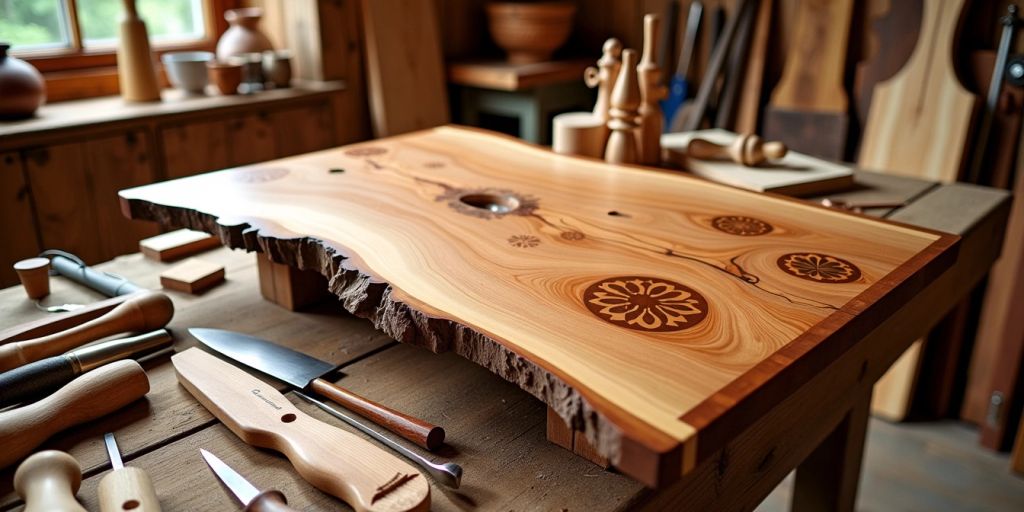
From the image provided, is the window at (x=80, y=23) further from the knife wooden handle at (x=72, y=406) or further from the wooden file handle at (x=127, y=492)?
the wooden file handle at (x=127, y=492)

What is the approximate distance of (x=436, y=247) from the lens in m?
1.06

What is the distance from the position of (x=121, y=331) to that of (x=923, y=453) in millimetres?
2309

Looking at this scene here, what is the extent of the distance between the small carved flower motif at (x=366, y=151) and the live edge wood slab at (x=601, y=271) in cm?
8

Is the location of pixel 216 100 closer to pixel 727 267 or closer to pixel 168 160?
pixel 168 160

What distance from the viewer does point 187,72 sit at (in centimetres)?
243

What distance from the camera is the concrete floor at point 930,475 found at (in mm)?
2133

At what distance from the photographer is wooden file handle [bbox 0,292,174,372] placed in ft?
3.22

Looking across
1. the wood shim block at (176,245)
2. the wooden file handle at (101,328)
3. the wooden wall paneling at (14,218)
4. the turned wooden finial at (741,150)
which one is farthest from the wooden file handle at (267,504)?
the wooden wall paneling at (14,218)

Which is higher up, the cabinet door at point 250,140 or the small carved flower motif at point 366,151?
the small carved flower motif at point 366,151

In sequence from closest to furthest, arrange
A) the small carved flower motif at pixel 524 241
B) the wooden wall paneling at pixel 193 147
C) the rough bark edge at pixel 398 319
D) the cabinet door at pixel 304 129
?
the rough bark edge at pixel 398 319 → the small carved flower motif at pixel 524 241 → the wooden wall paneling at pixel 193 147 → the cabinet door at pixel 304 129

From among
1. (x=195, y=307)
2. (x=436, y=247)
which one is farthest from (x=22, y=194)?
(x=436, y=247)

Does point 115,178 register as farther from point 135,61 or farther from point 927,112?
point 927,112

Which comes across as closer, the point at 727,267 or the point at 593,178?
the point at 727,267

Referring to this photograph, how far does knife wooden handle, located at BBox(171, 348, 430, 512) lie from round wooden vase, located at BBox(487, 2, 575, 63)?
2.11 m
